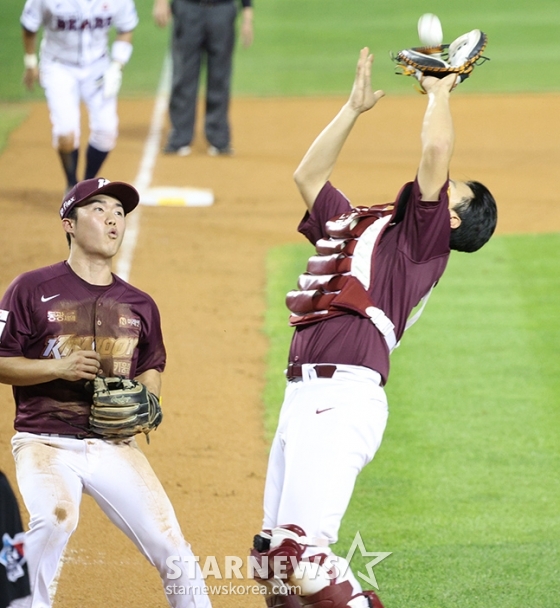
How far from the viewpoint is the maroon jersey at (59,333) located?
4172mm

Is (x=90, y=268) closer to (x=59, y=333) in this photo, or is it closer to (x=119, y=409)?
(x=59, y=333)

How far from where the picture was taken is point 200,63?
1345cm

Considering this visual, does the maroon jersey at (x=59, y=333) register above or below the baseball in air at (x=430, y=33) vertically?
below

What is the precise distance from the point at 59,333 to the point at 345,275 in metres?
1.13

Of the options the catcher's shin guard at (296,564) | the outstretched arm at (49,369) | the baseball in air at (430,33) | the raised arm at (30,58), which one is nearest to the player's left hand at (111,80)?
the raised arm at (30,58)

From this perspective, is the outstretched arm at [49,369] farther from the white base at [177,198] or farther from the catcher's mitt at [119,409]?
the white base at [177,198]

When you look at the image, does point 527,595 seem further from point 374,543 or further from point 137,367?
point 137,367

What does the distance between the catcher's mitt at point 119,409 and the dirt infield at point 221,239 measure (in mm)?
1003

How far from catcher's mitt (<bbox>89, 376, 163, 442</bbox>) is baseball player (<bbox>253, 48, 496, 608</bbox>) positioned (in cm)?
Result: 54

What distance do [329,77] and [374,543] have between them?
15082mm

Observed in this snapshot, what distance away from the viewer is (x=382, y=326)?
399 cm

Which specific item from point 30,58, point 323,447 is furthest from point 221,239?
point 323,447

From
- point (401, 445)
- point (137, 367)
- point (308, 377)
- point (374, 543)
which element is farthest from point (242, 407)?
point (308, 377)

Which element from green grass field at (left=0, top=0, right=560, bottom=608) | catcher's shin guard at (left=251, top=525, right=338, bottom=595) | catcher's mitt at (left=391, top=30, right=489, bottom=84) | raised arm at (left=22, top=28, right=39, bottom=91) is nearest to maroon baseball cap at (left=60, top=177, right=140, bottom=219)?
catcher's mitt at (left=391, top=30, right=489, bottom=84)
